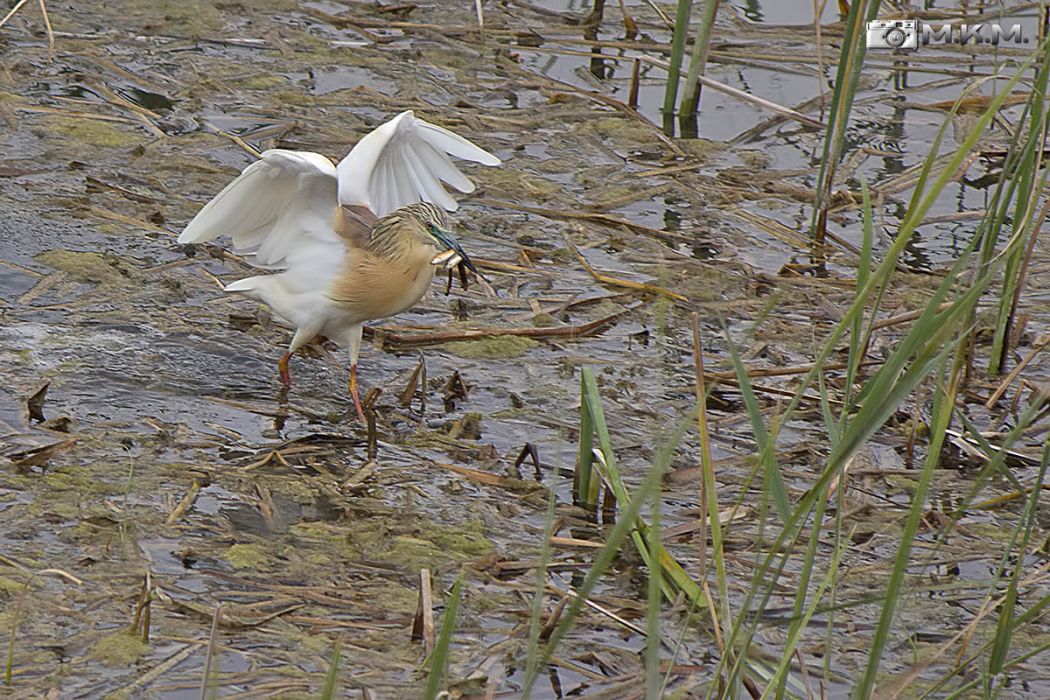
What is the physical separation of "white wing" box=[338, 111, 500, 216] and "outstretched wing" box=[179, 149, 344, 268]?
0.50 ft

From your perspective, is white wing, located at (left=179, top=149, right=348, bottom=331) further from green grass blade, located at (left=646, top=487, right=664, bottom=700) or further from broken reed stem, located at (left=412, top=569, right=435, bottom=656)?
green grass blade, located at (left=646, top=487, right=664, bottom=700)

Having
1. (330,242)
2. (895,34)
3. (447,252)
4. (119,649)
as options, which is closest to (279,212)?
(330,242)

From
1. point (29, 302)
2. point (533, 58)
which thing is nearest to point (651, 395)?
point (29, 302)

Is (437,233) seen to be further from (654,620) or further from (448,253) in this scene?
(654,620)

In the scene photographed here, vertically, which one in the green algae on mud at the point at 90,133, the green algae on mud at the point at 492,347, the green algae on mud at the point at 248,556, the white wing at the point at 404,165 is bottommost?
the green algae on mud at the point at 248,556

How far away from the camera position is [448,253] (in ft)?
14.6

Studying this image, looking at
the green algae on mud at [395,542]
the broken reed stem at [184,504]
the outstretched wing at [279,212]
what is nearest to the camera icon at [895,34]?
the outstretched wing at [279,212]

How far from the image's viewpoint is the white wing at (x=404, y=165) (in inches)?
182

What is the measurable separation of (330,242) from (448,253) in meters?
0.38

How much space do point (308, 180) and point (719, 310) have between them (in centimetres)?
161

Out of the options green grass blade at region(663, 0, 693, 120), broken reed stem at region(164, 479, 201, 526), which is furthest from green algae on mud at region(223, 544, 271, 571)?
green grass blade at region(663, 0, 693, 120)

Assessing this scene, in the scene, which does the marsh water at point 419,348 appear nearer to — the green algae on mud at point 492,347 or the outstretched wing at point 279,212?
the green algae on mud at point 492,347

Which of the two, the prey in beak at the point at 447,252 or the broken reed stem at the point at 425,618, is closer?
the broken reed stem at the point at 425,618

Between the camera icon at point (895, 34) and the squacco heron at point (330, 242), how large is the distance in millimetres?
3696
